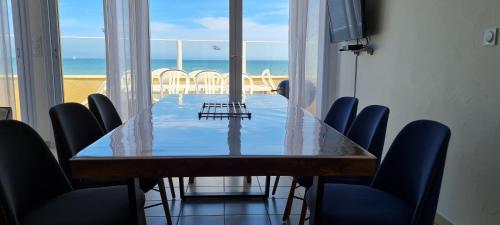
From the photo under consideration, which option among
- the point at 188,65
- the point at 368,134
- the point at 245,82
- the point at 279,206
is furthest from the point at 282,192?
the point at 188,65

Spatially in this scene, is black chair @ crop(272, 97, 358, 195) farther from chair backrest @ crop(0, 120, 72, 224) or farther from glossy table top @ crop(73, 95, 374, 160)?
chair backrest @ crop(0, 120, 72, 224)

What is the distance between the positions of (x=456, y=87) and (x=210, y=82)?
317cm

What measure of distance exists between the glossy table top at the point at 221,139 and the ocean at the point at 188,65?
2411 millimetres

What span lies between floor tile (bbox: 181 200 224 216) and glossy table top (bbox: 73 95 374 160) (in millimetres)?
788

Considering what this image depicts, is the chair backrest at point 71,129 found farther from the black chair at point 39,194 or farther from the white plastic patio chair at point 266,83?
the white plastic patio chair at point 266,83

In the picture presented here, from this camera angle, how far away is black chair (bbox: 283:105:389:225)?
1861mm

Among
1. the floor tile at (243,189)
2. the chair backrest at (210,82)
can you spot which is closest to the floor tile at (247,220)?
the floor tile at (243,189)

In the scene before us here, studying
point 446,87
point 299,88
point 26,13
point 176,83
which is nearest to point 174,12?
point 176,83

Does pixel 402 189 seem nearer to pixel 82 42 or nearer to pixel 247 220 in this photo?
pixel 247 220

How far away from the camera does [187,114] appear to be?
2.10 m

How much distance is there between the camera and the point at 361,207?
5.04 ft

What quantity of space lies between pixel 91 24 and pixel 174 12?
1193 millimetres

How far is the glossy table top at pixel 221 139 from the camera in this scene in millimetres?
1210

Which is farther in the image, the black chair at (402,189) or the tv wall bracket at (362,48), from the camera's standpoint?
the tv wall bracket at (362,48)
